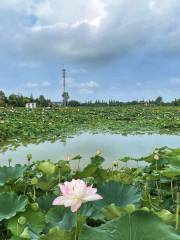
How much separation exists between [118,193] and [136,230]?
67 cm

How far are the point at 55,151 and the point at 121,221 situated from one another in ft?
16.7

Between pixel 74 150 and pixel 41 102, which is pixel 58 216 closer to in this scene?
pixel 74 150

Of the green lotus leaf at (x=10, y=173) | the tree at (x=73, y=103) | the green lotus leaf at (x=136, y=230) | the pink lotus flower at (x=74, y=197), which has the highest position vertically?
the pink lotus flower at (x=74, y=197)

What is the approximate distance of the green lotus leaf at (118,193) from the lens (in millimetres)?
1434

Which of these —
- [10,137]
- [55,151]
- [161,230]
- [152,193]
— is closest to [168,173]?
[152,193]

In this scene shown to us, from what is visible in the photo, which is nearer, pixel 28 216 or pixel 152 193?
pixel 28 216

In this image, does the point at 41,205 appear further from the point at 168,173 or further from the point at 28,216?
the point at 168,173

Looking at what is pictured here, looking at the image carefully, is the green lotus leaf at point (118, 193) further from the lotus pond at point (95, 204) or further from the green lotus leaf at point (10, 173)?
the green lotus leaf at point (10, 173)

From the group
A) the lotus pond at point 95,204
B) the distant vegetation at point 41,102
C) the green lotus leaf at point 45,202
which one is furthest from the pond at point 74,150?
the distant vegetation at point 41,102

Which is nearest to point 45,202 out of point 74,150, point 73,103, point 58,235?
point 58,235

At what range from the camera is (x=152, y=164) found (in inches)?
93.4

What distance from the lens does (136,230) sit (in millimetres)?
771

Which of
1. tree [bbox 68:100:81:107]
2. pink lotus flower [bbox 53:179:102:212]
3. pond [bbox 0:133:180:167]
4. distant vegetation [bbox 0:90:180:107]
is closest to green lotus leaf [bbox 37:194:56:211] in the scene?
pink lotus flower [bbox 53:179:102:212]

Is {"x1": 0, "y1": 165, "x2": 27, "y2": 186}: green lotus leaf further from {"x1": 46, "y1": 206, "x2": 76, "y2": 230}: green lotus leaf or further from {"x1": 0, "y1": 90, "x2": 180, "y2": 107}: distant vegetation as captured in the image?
{"x1": 0, "y1": 90, "x2": 180, "y2": 107}: distant vegetation
